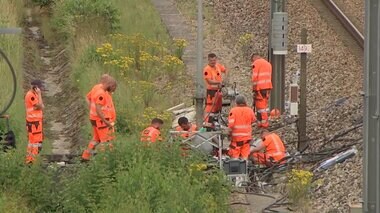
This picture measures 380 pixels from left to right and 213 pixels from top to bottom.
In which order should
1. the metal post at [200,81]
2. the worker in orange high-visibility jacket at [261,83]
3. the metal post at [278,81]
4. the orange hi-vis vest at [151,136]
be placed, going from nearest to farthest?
the orange hi-vis vest at [151,136] < the metal post at [200,81] < the worker in orange high-visibility jacket at [261,83] < the metal post at [278,81]

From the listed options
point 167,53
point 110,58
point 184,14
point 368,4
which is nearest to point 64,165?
point 368,4

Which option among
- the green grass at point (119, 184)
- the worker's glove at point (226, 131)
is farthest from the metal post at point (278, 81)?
the green grass at point (119, 184)

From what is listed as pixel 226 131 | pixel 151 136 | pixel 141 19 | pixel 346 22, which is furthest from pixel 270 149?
pixel 141 19

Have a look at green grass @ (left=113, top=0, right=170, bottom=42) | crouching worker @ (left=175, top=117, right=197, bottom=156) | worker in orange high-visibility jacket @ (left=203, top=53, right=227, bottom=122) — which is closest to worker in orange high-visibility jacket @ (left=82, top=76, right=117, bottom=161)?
crouching worker @ (left=175, top=117, right=197, bottom=156)

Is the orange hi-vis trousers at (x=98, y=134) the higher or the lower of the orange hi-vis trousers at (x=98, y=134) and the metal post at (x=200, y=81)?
the lower

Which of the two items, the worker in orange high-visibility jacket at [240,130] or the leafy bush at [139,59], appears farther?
the leafy bush at [139,59]

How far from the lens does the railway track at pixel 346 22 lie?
24072mm

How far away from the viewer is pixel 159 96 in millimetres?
21672

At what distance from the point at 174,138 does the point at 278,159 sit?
2549 mm

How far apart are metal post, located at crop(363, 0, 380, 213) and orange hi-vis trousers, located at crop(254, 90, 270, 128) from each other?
8.94 meters

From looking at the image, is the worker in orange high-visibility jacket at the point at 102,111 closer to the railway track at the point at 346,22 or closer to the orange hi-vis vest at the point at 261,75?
the orange hi-vis vest at the point at 261,75

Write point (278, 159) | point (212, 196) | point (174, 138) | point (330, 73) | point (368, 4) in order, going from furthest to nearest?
point (330, 73), point (278, 159), point (174, 138), point (212, 196), point (368, 4)

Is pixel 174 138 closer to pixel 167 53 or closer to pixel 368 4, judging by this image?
pixel 368 4

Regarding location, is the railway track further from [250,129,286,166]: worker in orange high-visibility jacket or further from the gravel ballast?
[250,129,286,166]: worker in orange high-visibility jacket
